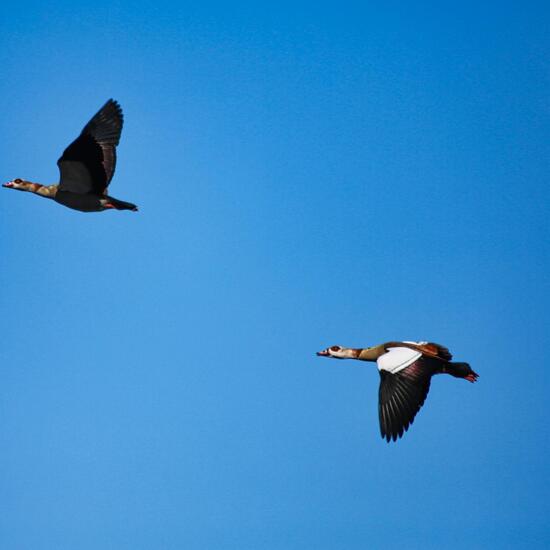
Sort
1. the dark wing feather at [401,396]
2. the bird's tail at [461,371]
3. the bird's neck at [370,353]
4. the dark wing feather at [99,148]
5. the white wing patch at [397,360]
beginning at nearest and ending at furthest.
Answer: the dark wing feather at [401,396]
the white wing patch at [397,360]
the bird's tail at [461,371]
the dark wing feather at [99,148]
the bird's neck at [370,353]

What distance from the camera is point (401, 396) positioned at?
19062 millimetres

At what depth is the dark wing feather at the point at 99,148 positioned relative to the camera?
21.1 meters

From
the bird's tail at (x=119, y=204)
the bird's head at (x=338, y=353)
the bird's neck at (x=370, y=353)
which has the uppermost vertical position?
the bird's tail at (x=119, y=204)

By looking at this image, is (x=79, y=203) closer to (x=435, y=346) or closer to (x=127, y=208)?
(x=127, y=208)

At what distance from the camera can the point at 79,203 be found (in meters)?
21.9

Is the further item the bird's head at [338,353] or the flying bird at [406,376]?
the bird's head at [338,353]

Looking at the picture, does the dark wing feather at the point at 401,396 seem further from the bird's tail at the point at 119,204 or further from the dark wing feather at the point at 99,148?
the dark wing feather at the point at 99,148

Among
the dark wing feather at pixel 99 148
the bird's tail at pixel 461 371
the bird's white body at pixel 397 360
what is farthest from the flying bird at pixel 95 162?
the bird's tail at pixel 461 371

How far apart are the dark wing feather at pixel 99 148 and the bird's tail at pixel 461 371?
7914 mm

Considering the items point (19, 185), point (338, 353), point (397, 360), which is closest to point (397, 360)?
point (397, 360)

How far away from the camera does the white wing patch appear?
19656 millimetres

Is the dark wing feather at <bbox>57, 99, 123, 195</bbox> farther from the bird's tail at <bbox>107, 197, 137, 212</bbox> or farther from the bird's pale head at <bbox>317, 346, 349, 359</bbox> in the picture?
the bird's pale head at <bbox>317, 346, 349, 359</bbox>

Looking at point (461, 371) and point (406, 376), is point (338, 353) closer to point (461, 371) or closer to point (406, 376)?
point (461, 371)

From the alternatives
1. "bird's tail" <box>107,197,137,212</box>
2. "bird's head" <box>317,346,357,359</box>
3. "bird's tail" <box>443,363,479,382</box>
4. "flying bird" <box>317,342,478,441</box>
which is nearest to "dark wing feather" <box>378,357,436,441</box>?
"flying bird" <box>317,342,478,441</box>
